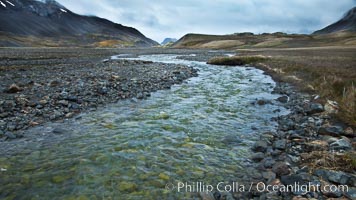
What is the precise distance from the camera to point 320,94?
17.9 meters

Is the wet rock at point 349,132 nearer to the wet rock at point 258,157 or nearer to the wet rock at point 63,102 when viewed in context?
the wet rock at point 258,157

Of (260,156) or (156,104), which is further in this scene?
(156,104)

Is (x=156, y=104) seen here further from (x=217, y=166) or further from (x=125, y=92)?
(x=217, y=166)

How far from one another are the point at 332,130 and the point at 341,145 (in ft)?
5.90

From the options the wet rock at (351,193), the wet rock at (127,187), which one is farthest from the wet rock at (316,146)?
the wet rock at (127,187)

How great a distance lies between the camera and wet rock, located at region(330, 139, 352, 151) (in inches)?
364

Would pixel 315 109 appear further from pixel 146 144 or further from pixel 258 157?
pixel 146 144

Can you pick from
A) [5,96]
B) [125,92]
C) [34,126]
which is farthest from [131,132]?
[5,96]

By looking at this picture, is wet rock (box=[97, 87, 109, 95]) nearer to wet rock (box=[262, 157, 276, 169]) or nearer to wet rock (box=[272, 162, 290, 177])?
wet rock (box=[262, 157, 276, 169])

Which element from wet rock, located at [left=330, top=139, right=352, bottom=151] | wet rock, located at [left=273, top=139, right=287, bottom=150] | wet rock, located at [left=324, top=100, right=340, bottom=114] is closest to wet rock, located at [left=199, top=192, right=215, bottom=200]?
wet rock, located at [left=273, top=139, right=287, bottom=150]

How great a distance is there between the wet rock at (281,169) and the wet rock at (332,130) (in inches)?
157

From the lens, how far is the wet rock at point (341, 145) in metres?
9.26

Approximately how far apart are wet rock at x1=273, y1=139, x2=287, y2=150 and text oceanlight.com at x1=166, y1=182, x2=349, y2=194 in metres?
2.89

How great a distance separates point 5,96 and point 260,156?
663 inches
